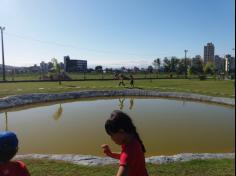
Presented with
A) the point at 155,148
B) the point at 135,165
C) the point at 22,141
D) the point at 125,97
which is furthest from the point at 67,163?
the point at 125,97

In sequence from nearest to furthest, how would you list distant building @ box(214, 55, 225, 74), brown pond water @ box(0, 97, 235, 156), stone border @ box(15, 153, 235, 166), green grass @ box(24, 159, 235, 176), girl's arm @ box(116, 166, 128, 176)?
girl's arm @ box(116, 166, 128, 176), green grass @ box(24, 159, 235, 176), stone border @ box(15, 153, 235, 166), brown pond water @ box(0, 97, 235, 156), distant building @ box(214, 55, 225, 74)

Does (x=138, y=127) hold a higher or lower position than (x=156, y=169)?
lower

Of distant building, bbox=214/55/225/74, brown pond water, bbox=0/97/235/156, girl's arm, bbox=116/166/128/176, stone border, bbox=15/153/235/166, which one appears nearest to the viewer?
girl's arm, bbox=116/166/128/176

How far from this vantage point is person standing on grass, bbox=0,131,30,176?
2.51 m

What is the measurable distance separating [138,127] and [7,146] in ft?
35.4

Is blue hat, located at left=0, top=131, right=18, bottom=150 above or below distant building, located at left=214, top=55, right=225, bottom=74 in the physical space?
below

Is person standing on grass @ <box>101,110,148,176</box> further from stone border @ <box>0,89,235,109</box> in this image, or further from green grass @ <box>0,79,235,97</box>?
green grass @ <box>0,79,235,97</box>

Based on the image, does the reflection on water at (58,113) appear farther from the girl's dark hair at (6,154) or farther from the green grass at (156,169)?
the girl's dark hair at (6,154)

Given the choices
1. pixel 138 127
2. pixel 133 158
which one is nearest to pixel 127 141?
pixel 133 158

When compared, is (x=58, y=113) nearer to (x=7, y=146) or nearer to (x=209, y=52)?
(x=7, y=146)

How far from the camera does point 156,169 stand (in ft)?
21.9

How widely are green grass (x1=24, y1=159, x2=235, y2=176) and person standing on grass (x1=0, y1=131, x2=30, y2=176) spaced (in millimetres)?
3951

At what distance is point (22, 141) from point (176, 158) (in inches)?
239

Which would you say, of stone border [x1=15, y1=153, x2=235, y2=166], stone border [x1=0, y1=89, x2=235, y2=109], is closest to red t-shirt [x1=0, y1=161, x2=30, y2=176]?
stone border [x1=15, y1=153, x2=235, y2=166]
